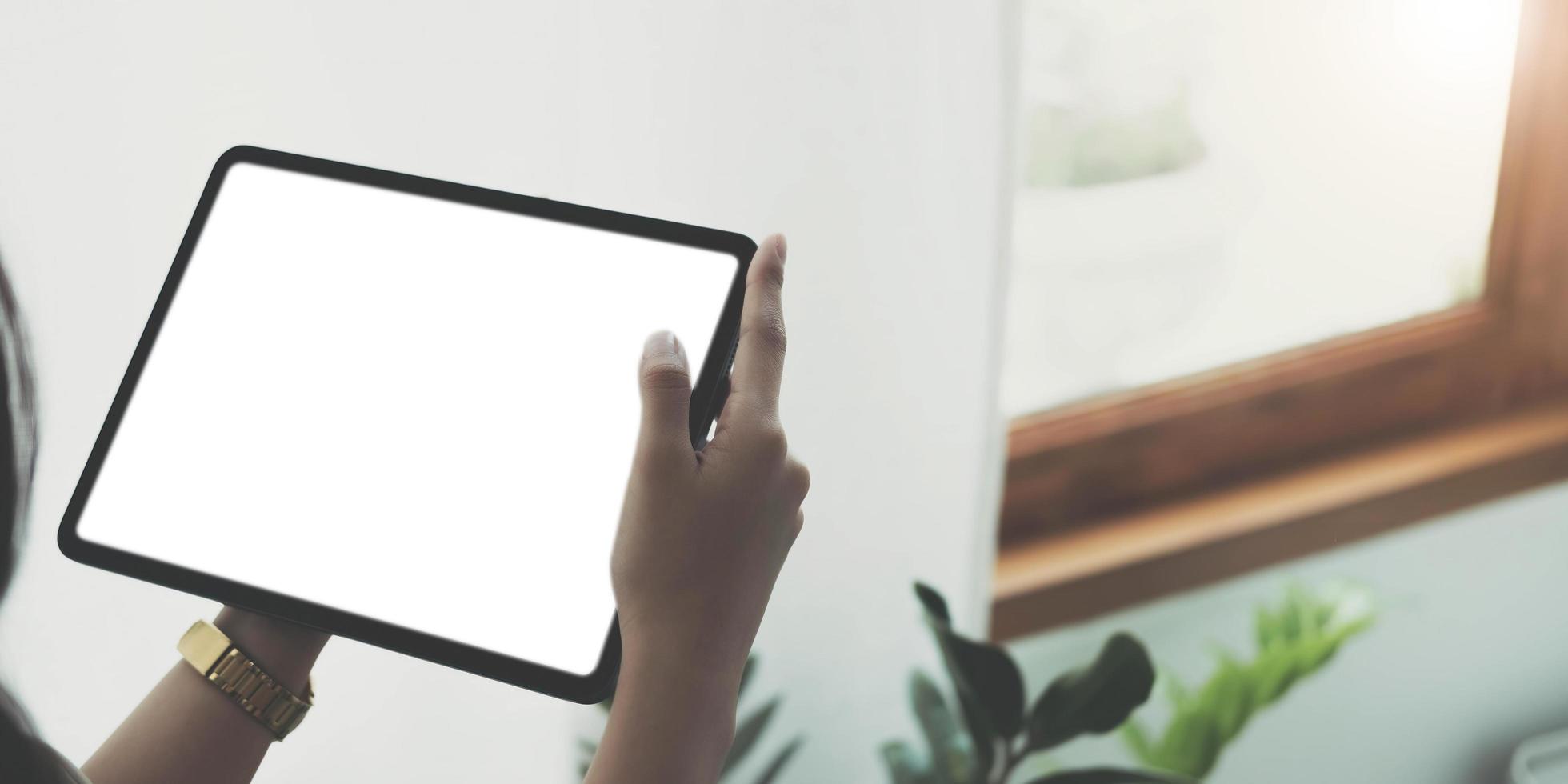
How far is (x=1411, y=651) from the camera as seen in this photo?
1068 mm

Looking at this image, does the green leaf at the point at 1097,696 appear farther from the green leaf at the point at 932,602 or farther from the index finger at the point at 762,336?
the index finger at the point at 762,336

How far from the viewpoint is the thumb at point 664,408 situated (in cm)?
41

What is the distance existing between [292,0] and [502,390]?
34cm

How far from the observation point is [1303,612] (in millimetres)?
973

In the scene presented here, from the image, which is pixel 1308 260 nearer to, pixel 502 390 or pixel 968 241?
pixel 968 241

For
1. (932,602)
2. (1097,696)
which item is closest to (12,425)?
(932,602)

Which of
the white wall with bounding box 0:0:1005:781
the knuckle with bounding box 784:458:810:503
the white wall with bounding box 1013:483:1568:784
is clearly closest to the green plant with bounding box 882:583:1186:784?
the white wall with bounding box 0:0:1005:781

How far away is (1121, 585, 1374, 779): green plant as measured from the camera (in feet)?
3.00

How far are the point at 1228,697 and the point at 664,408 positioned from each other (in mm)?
729

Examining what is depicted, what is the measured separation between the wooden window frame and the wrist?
595 millimetres

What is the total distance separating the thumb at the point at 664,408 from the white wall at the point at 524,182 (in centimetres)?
32

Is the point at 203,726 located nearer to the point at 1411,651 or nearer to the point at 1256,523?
the point at 1256,523

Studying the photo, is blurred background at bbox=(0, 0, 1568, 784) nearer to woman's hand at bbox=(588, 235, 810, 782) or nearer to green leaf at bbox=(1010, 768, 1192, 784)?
green leaf at bbox=(1010, 768, 1192, 784)

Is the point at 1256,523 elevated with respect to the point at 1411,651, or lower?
elevated
